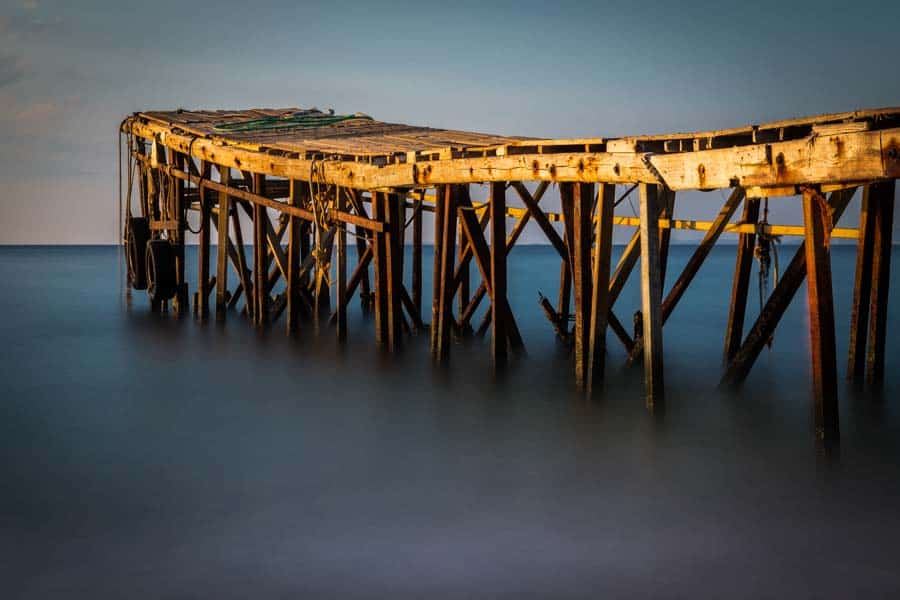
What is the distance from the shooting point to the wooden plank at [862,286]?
33.1ft

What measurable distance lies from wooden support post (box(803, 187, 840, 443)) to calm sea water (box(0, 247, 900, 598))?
866 millimetres

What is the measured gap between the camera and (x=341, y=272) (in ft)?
47.1

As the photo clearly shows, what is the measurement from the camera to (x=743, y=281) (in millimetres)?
11547

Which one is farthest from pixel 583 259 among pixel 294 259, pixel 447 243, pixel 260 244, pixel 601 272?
pixel 260 244

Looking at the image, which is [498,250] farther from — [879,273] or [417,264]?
[417,264]

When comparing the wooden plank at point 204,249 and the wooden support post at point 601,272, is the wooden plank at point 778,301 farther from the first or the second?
the wooden plank at point 204,249

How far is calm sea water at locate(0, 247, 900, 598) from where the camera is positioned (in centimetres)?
687

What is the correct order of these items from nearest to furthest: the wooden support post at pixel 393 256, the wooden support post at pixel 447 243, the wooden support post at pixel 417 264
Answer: the wooden support post at pixel 447 243, the wooden support post at pixel 393 256, the wooden support post at pixel 417 264

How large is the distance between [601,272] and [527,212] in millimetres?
4002

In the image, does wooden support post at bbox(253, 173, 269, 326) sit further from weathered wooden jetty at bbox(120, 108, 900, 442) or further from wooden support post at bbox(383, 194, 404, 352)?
wooden support post at bbox(383, 194, 404, 352)

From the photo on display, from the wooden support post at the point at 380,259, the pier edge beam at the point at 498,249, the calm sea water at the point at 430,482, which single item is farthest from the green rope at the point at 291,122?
the pier edge beam at the point at 498,249

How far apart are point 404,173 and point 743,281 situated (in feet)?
12.8

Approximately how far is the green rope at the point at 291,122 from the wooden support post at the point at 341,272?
3.03 metres

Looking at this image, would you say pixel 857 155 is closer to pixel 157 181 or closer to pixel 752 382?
pixel 752 382
